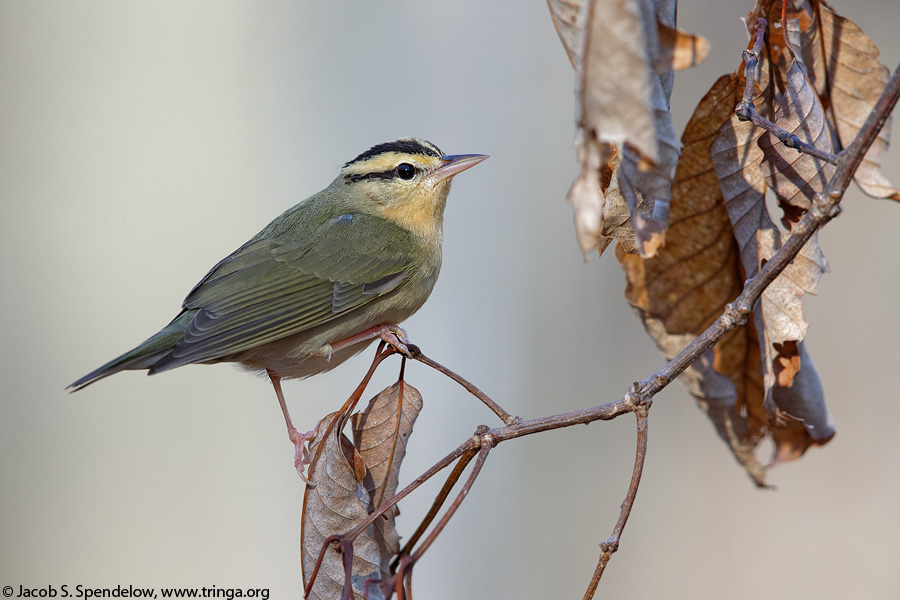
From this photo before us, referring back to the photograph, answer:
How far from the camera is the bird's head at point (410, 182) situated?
313cm

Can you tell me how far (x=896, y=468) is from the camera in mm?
4574

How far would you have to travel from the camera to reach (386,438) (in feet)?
6.74

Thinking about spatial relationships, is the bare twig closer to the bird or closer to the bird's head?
the bird

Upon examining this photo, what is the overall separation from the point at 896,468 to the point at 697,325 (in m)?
2.95

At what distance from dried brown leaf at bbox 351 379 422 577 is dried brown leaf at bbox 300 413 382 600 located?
9 cm

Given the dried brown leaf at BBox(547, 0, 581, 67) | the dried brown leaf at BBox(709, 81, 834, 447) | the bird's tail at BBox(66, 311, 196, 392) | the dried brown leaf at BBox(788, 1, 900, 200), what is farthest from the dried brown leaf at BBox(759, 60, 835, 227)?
the bird's tail at BBox(66, 311, 196, 392)

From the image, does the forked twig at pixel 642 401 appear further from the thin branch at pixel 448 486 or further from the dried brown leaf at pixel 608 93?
the dried brown leaf at pixel 608 93

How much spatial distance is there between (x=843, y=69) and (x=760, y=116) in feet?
1.93

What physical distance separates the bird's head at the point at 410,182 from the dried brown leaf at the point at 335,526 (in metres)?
1.44

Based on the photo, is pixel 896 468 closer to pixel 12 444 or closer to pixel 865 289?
pixel 865 289

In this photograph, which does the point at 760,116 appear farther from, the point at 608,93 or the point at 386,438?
the point at 386,438

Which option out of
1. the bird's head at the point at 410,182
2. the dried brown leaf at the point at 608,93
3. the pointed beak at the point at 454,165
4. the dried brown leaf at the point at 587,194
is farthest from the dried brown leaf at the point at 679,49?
the bird's head at the point at 410,182

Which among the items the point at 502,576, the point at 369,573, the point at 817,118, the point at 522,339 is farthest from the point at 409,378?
the point at 817,118

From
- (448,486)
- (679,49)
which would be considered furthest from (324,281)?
(679,49)
